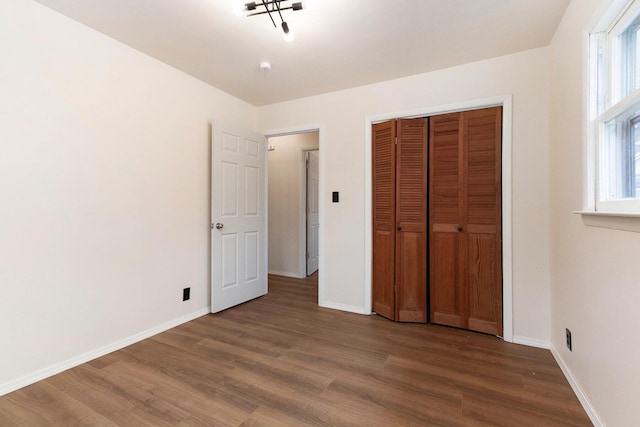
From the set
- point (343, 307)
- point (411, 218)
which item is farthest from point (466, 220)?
point (343, 307)

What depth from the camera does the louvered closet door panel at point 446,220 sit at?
8.41 ft

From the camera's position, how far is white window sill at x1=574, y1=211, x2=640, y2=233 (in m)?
1.13

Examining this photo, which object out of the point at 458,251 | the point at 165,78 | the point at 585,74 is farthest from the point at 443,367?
the point at 165,78

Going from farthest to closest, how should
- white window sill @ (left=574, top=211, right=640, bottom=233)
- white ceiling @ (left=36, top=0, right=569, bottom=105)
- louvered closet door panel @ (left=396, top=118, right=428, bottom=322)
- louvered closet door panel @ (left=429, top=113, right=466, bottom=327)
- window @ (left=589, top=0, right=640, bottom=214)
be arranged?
louvered closet door panel @ (left=396, top=118, right=428, bottom=322)
louvered closet door panel @ (left=429, top=113, right=466, bottom=327)
white ceiling @ (left=36, top=0, right=569, bottom=105)
window @ (left=589, top=0, right=640, bottom=214)
white window sill @ (left=574, top=211, right=640, bottom=233)

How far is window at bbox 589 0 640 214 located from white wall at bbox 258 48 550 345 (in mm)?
796

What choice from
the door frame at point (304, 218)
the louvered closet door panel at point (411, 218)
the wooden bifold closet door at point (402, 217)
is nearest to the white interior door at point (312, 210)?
the door frame at point (304, 218)

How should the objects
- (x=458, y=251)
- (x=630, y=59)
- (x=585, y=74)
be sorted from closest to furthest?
(x=630, y=59) < (x=585, y=74) < (x=458, y=251)

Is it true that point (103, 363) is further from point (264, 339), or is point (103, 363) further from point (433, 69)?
point (433, 69)

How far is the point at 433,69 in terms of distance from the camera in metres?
2.64

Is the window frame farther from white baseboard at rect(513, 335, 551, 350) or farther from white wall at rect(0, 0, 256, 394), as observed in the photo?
white wall at rect(0, 0, 256, 394)

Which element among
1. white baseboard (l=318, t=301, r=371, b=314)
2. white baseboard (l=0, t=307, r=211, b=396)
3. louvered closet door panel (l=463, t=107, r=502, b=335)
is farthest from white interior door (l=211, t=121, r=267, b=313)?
louvered closet door panel (l=463, t=107, r=502, b=335)

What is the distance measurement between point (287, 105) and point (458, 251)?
253 centimetres

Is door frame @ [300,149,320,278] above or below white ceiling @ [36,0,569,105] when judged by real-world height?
below

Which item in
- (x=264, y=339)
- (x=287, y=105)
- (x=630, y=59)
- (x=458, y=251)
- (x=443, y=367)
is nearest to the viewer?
(x=630, y=59)
